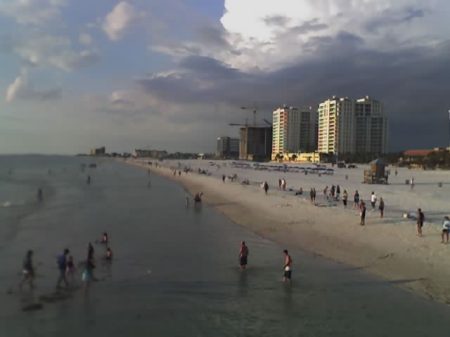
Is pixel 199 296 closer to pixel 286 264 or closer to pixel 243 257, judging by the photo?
pixel 286 264

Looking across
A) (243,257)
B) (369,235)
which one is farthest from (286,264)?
(369,235)

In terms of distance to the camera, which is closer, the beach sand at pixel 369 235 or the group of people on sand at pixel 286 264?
the group of people on sand at pixel 286 264

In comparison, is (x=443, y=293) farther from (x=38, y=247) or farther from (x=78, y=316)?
(x=38, y=247)

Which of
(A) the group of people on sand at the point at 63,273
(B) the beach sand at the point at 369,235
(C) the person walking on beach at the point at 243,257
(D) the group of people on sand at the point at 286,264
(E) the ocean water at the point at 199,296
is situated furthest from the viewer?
(C) the person walking on beach at the point at 243,257

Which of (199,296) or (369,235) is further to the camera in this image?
(369,235)

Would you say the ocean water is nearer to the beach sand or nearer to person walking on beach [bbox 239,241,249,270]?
person walking on beach [bbox 239,241,249,270]

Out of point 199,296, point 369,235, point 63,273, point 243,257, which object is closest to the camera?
point 199,296

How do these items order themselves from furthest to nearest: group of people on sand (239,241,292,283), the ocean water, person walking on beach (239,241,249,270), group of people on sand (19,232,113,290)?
person walking on beach (239,241,249,270), group of people on sand (239,241,292,283), group of people on sand (19,232,113,290), the ocean water

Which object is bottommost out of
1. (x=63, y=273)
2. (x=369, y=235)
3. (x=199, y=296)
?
(x=199, y=296)

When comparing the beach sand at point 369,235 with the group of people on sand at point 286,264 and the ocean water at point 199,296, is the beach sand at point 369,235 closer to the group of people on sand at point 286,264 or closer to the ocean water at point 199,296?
the ocean water at point 199,296

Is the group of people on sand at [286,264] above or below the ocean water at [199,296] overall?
above

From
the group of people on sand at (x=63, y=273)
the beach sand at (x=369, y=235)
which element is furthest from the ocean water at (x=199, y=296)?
the beach sand at (x=369, y=235)

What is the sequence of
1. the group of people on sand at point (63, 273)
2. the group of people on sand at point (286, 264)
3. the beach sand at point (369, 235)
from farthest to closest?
the beach sand at point (369, 235)
the group of people on sand at point (286, 264)
the group of people on sand at point (63, 273)

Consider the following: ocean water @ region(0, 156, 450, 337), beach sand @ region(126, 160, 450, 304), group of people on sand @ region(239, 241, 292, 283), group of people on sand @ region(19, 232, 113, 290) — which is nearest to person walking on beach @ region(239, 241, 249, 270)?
group of people on sand @ region(239, 241, 292, 283)
